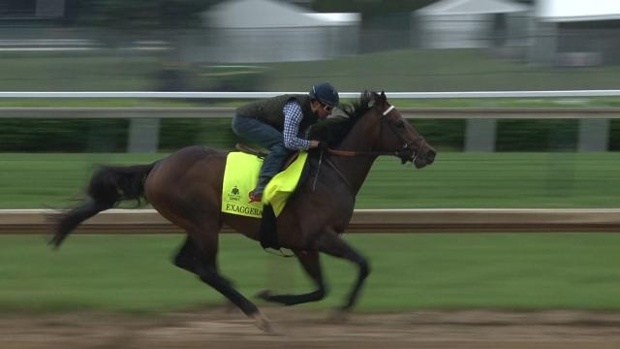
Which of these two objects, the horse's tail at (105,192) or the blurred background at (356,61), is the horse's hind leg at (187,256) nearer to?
the horse's tail at (105,192)

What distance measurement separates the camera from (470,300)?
23.0 feet

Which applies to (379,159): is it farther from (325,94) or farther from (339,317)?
(339,317)

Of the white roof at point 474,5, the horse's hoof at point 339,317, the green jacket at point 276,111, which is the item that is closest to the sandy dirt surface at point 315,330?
the horse's hoof at point 339,317

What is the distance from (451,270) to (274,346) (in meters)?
2.24

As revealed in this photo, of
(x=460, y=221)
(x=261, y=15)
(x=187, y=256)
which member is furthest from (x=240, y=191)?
(x=261, y=15)

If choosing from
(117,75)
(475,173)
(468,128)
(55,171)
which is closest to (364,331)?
(475,173)

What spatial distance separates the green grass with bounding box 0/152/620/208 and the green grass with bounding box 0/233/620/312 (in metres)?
0.88

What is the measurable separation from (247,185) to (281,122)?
532mm

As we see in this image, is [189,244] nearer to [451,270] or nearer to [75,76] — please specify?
[451,270]

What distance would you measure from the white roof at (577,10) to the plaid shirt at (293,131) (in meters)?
12.2

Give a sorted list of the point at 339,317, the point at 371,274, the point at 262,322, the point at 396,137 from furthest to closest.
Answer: the point at 371,274, the point at 396,137, the point at 339,317, the point at 262,322

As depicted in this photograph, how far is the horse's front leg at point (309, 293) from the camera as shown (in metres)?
6.41

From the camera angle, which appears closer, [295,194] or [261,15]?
[295,194]

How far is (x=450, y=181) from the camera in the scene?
1024cm
